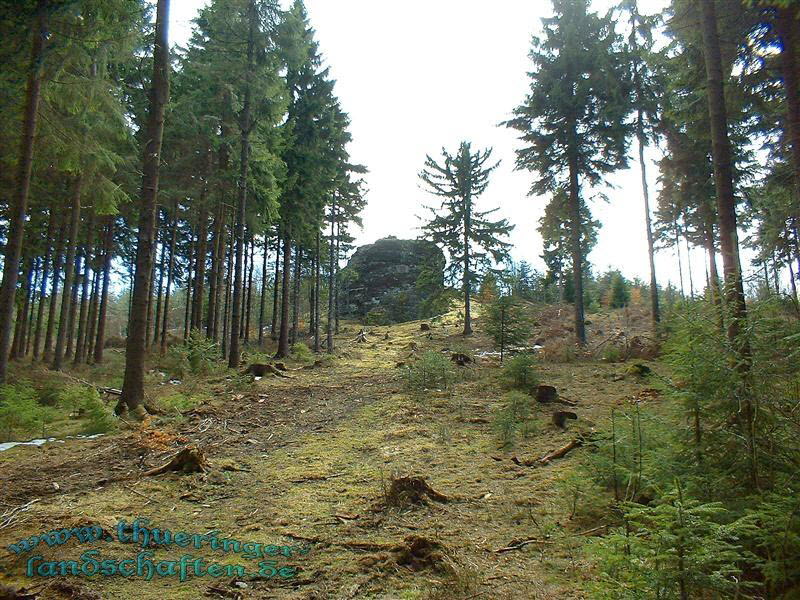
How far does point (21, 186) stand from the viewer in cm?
881

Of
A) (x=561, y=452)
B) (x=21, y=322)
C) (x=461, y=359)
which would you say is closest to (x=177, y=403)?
(x=561, y=452)

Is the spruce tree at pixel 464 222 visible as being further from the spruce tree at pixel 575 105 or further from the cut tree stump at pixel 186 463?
the cut tree stump at pixel 186 463

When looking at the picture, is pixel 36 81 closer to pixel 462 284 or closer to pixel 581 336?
pixel 581 336

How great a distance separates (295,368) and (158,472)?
38.3 ft

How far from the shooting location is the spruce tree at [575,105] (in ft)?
57.4

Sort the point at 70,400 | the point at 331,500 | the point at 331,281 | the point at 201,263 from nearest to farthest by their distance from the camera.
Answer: the point at 331,500 < the point at 70,400 < the point at 201,263 < the point at 331,281

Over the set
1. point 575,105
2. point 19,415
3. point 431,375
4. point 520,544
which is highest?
point 575,105

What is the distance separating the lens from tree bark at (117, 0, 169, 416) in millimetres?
8648

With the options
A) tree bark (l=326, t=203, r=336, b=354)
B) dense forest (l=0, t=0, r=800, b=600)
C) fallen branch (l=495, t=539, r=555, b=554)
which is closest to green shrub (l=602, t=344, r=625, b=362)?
dense forest (l=0, t=0, r=800, b=600)

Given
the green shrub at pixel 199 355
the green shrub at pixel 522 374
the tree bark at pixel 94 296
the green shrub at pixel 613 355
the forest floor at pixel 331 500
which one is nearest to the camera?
the forest floor at pixel 331 500

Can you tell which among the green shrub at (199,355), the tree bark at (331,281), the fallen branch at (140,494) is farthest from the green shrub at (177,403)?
the tree bark at (331,281)

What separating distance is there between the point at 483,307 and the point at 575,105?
10.3m

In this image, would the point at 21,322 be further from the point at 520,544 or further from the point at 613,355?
the point at 613,355

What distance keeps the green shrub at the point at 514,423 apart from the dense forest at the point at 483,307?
0.30 feet
